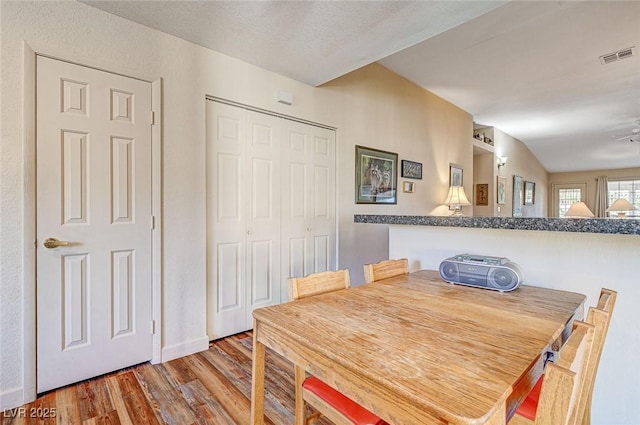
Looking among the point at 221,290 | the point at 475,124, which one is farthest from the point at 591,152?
the point at 221,290

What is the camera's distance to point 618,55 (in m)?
3.12

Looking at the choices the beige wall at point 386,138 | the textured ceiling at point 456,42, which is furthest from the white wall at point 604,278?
the beige wall at point 386,138

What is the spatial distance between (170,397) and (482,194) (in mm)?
6443

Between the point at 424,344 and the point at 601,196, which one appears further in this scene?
the point at 601,196

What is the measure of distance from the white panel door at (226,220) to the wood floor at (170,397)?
0.43m

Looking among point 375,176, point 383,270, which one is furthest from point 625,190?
point 383,270

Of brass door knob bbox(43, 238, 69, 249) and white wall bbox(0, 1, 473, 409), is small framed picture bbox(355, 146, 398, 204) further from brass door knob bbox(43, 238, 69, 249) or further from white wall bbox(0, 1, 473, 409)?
brass door knob bbox(43, 238, 69, 249)

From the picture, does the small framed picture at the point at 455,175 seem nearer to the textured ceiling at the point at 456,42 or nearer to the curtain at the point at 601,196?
the textured ceiling at the point at 456,42

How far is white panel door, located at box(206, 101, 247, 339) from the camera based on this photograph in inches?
92.5

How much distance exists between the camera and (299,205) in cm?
291

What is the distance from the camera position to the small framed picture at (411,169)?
4.00 m

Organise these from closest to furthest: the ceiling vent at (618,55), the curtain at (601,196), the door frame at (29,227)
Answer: the door frame at (29,227) → the ceiling vent at (618,55) → the curtain at (601,196)

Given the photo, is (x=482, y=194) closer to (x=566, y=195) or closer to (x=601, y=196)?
(x=601, y=196)

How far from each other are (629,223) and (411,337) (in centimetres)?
102
